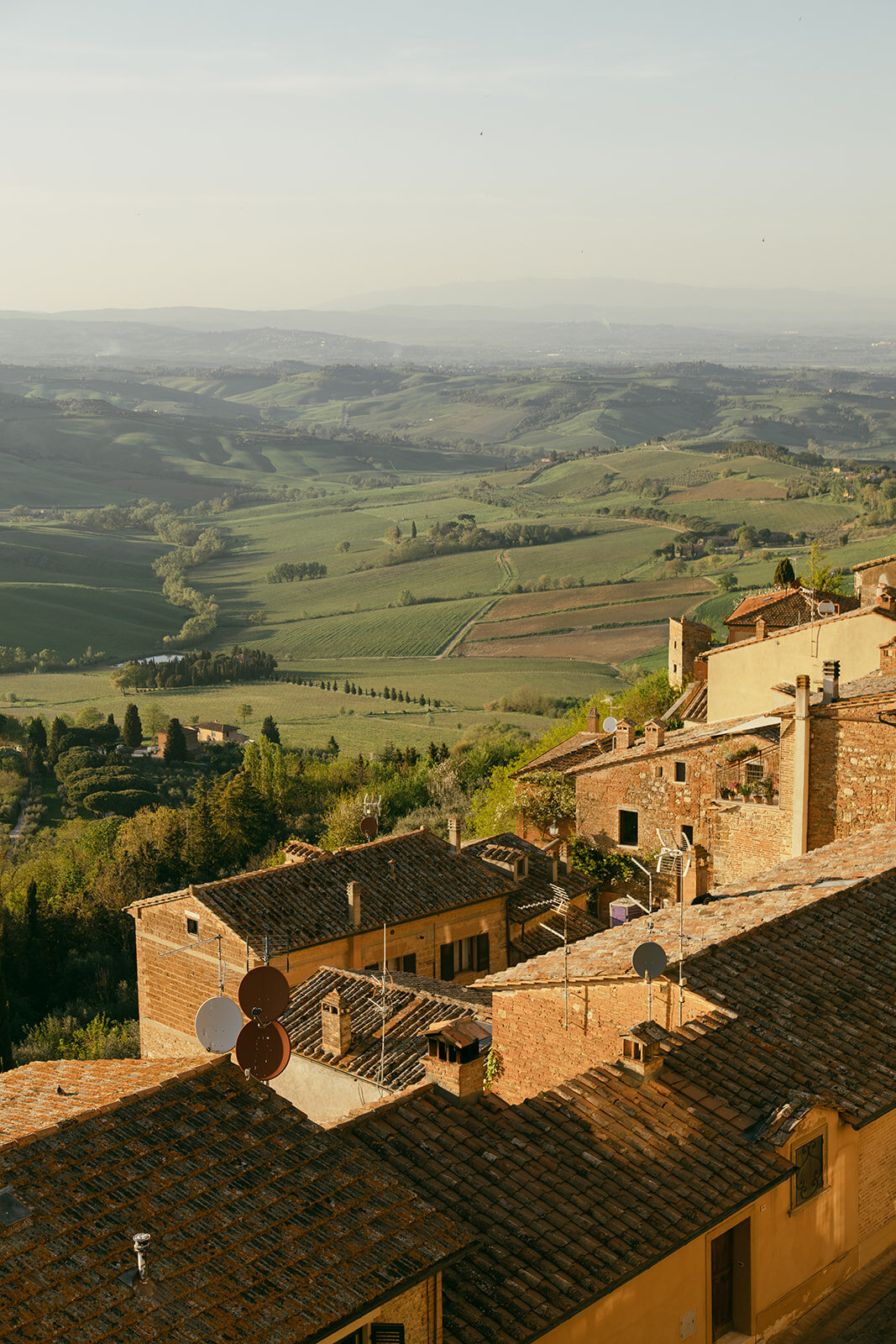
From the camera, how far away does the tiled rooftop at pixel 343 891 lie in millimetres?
21438

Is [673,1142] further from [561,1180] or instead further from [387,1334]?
[387,1334]

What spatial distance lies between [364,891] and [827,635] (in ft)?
32.8

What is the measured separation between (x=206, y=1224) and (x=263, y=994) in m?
2.07

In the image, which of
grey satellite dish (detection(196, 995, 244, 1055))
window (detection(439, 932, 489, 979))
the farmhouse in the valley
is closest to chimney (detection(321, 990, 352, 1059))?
grey satellite dish (detection(196, 995, 244, 1055))

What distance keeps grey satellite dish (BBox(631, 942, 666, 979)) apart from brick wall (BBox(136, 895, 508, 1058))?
11.1m

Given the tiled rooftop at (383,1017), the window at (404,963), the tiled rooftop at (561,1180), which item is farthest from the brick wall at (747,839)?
the tiled rooftop at (561,1180)

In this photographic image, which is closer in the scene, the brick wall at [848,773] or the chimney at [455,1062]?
the chimney at [455,1062]

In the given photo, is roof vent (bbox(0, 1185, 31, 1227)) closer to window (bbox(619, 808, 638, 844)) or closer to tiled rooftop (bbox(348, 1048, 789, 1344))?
tiled rooftop (bbox(348, 1048, 789, 1344))

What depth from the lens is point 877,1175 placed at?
10203mm

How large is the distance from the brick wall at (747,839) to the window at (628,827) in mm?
3562

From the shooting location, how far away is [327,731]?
293ft

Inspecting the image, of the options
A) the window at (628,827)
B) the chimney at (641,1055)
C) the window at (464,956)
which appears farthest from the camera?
the window at (628,827)

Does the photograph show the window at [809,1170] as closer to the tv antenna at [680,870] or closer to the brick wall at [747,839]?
the tv antenna at [680,870]

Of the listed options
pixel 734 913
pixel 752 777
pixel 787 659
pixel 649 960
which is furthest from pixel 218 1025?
pixel 787 659
